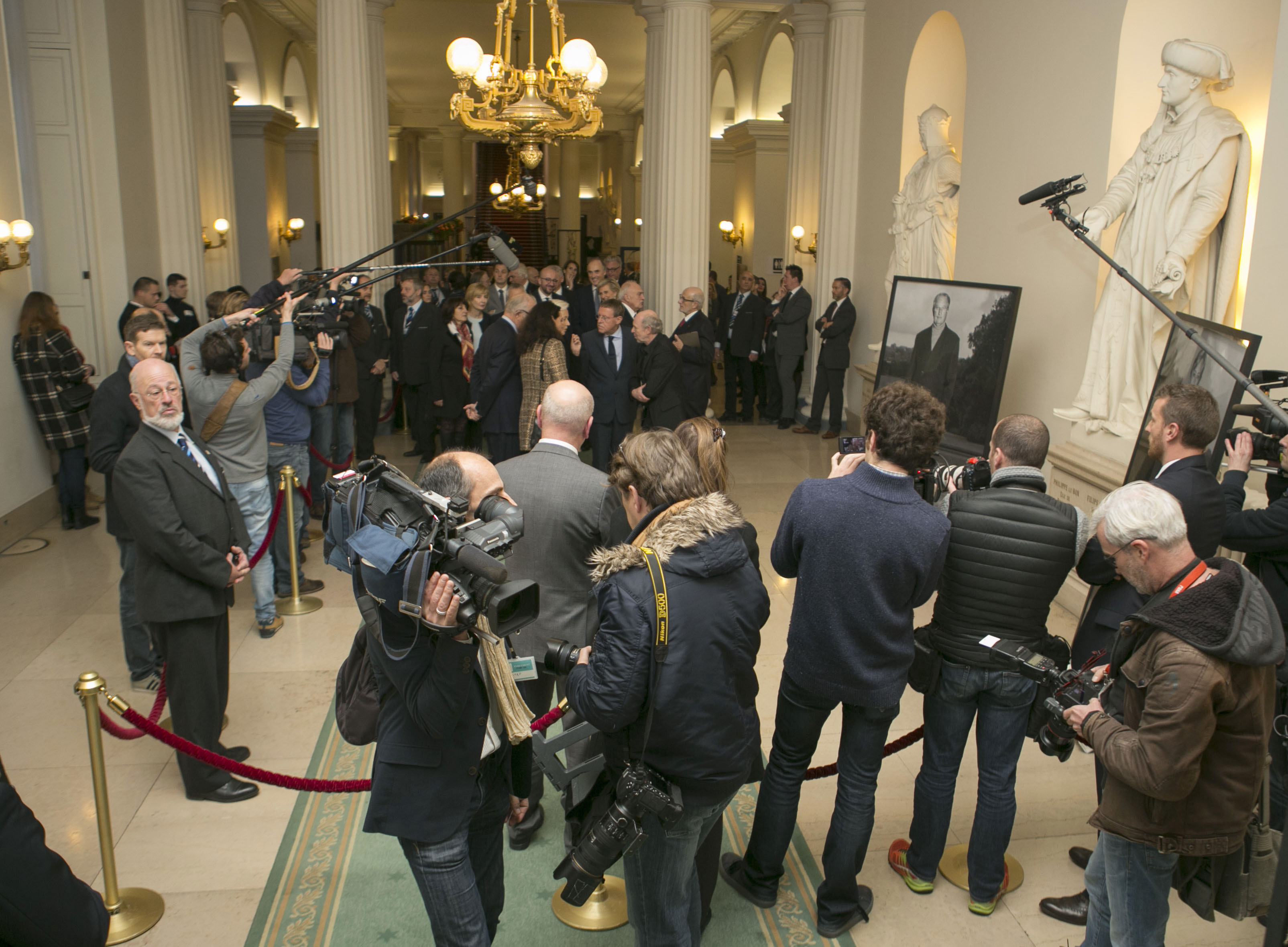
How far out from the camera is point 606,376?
784cm

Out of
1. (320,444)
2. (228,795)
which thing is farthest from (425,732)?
(320,444)

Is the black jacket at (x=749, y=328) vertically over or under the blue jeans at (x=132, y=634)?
over

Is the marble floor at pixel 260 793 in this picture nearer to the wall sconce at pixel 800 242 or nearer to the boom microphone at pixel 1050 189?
the boom microphone at pixel 1050 189

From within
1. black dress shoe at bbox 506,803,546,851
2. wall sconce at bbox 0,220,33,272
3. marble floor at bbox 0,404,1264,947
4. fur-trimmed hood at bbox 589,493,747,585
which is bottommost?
marble floor at bbox 0,404,1264,947

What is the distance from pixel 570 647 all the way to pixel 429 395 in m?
7.11

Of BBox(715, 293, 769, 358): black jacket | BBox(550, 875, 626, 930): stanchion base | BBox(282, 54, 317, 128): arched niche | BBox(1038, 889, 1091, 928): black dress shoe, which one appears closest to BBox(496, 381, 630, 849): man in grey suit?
BBox(550, 875, 626, 930): stanchion base

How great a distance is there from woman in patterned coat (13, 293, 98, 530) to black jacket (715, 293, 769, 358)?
281 inches

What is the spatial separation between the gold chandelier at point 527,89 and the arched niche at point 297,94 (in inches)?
481

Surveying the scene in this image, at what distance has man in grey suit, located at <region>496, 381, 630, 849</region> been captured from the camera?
3494 mm

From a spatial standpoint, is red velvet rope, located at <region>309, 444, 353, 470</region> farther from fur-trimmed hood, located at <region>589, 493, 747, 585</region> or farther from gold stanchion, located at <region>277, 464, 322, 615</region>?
fur-trimmed hood, located at <region>589, 493, 747, 585</region>

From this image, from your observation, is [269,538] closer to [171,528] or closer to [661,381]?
[171,528]

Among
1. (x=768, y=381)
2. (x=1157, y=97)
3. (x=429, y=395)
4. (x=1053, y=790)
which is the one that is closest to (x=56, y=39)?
(x=429, y=395)

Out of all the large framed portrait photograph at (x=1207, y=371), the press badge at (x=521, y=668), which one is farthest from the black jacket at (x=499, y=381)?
Result: the press badge at (x=521, y=668)

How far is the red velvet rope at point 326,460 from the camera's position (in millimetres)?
6641
